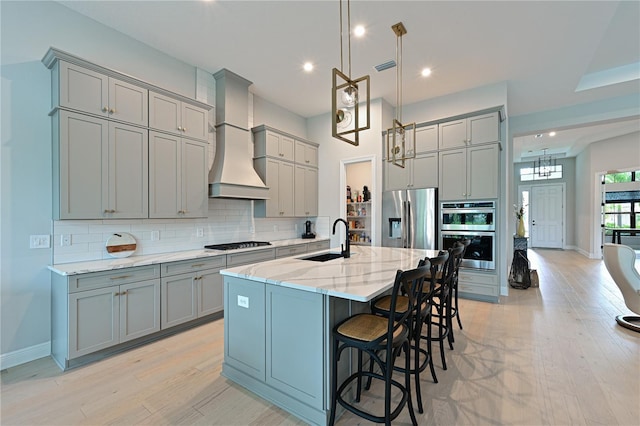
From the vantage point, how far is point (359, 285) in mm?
1799

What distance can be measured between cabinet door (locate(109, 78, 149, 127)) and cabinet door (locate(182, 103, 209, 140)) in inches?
17.8

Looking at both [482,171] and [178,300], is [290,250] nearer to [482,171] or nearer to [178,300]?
[178,300]

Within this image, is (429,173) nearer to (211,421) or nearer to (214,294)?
(214,294)

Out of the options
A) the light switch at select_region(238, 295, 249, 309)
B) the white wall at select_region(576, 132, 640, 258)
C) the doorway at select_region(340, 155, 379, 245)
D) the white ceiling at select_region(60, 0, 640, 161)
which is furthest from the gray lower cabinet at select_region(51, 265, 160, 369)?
the white wall at select_region(576, 132, 640, 258)

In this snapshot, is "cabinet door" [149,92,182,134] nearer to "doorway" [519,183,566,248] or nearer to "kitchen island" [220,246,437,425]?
"kitchen island" [220,246,437,425]

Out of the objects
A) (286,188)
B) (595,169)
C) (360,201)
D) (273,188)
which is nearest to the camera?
(273,188)

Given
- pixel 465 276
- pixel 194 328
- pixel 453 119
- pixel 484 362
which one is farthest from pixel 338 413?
pixel 453 119

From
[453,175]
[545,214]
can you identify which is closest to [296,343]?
[453,175]

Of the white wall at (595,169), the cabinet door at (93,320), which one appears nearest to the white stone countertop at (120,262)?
the cabinet door at (93,320)

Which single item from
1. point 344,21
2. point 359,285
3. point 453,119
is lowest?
point 359,285

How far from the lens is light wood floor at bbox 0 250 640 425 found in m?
1.89

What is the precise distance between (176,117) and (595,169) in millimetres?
10581

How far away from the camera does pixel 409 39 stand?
11.0 ft

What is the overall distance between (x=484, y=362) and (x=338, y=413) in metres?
1.51
